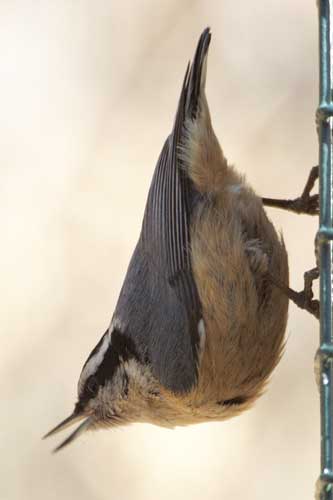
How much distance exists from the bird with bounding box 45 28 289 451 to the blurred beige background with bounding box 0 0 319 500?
84cm

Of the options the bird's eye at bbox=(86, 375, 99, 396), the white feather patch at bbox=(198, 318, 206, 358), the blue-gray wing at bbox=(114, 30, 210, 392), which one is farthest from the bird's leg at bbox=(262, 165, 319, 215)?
the bird's eye at bbox=(86, 375, 99, 396)

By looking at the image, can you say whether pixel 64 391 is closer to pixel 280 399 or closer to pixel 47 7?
pixel 280 399

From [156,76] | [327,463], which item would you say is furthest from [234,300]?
[156,76]

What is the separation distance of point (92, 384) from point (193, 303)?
40 centimetres

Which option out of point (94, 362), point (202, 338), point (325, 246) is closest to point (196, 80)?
point (202, 338)

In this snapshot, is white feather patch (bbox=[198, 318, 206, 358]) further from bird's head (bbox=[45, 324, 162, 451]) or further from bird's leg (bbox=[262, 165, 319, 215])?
bird's leg (bbox=[262, 165, 319, 215])

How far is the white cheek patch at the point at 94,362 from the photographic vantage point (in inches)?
136

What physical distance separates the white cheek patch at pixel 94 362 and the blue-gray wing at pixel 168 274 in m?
0.09

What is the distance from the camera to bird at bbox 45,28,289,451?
3.30 metres

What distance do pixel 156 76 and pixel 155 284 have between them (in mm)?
1563

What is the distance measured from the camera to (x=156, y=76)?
15.9ft

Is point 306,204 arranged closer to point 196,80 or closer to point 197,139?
point 197,139

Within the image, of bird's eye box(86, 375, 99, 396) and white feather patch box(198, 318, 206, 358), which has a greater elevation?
white feather patch box(198, 318, 206, 358)

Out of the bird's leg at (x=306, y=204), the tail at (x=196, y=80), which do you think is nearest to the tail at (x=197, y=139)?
the tail at (x=196, y=80)
